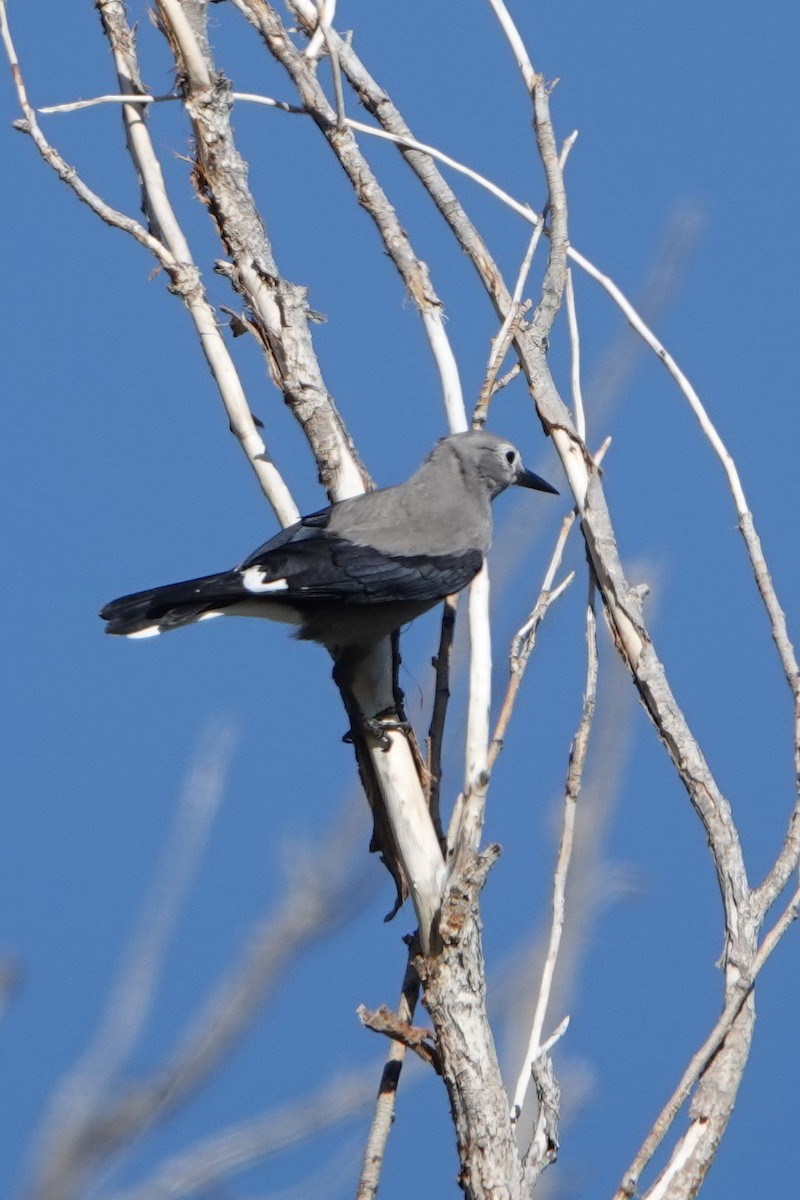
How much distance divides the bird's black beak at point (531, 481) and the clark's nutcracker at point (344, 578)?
27 centimetres

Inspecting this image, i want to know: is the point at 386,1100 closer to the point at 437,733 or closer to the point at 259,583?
the point at 437,733

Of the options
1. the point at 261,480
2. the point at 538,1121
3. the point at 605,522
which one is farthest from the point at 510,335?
the point at 538,1121

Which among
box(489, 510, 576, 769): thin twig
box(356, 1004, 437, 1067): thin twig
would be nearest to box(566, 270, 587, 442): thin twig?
box(489, 510, 576, 769): thin twig

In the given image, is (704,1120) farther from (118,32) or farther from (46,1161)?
(118,32)

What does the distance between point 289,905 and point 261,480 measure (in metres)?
0.78

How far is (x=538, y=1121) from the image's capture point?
2.06 meters

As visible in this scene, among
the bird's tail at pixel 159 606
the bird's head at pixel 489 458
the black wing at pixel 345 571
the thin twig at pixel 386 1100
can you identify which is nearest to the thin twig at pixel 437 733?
the thin twig at pixel 386 1100

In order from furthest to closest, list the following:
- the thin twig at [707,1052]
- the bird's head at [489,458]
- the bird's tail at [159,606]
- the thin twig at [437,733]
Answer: the bird's head at [489,458], the bird's tail at [159,606], the thin twig at [437,733], the thin twig at [707,1052]

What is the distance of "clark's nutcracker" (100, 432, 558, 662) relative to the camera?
294 centimetres

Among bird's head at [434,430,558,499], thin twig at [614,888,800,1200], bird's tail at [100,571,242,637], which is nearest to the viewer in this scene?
thin twig at [614,888,800,1200]

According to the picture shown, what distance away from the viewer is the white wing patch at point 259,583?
2967 mm

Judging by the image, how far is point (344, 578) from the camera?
3.05m

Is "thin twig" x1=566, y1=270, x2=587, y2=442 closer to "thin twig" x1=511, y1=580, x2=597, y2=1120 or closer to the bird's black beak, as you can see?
Answer: "thin twig" x1=511, y1=580, x2=597, y2=1120

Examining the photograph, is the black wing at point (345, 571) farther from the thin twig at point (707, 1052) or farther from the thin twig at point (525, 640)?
the thin twig at point (707, 1052)
